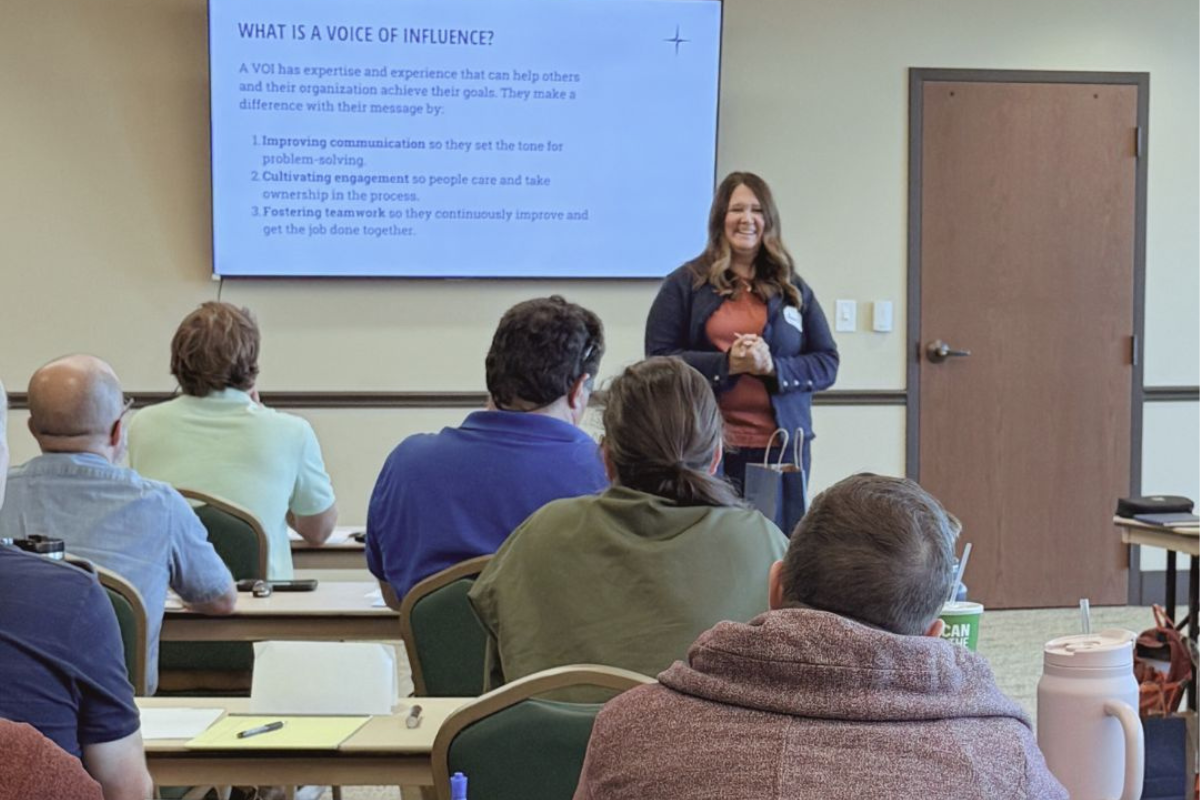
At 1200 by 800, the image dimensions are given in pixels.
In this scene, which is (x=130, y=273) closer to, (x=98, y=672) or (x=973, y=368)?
(x=973, y=368)

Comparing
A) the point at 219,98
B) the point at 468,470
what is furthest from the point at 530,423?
the point at 219,98

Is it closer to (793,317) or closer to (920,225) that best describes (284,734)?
(793,317)

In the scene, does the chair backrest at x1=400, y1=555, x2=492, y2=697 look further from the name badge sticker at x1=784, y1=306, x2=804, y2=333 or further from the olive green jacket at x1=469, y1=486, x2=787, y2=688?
the name badge sticker at x1=784, y1=306, x2=804, y2=333

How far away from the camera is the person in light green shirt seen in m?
3.59

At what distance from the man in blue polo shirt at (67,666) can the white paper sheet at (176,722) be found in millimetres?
330

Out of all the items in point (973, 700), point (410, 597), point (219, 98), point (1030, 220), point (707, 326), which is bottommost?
point (410, 597)

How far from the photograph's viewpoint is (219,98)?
5.48 meters

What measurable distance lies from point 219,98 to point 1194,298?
14.2ft

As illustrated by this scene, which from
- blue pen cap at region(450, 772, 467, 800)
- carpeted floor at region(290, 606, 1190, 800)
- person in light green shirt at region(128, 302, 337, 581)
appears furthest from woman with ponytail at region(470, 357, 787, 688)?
carpeted floor at region(290, 606, 1190, 800)

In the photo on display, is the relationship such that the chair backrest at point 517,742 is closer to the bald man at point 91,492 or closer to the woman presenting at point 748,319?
the bald man at point 91,492

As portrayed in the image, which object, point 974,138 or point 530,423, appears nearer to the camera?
point 530,423

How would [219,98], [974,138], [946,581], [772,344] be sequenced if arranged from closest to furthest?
[946,581], [772,344], [219,98], [974,138]

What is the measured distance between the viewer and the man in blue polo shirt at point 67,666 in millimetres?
1533

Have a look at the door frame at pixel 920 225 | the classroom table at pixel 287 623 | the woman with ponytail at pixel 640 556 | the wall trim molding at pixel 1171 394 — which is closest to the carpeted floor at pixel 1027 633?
the door frame at pixel 920 225
